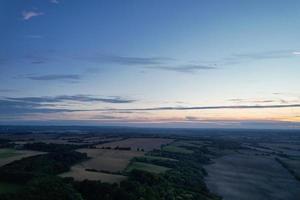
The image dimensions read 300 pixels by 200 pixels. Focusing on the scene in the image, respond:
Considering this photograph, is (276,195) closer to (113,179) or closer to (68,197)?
(113,179)

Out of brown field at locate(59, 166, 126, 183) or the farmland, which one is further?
the farmland

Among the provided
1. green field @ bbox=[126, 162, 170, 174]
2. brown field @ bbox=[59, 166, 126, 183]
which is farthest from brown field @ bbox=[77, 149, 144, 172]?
brown field @ bbox=[59, 166, 126, 183]

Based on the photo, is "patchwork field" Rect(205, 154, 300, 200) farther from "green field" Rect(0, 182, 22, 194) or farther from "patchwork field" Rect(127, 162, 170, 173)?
"green field" Rect(0, 182, 22, 194)

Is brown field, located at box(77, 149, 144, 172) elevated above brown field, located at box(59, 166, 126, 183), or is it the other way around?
brown field, located at box(77, 149, 144, 172)

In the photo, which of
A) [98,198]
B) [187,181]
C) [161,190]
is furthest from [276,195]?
[98,198]

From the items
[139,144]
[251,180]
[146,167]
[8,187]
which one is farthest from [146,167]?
[139,144]

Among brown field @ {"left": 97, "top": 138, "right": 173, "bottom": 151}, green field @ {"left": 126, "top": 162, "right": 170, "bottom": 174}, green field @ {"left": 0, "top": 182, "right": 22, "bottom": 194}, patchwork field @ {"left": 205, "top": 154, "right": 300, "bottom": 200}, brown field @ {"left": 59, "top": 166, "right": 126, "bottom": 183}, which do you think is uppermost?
brown field @ {"left": 97, "top": 138, "right": 173, "bottom": 151}
